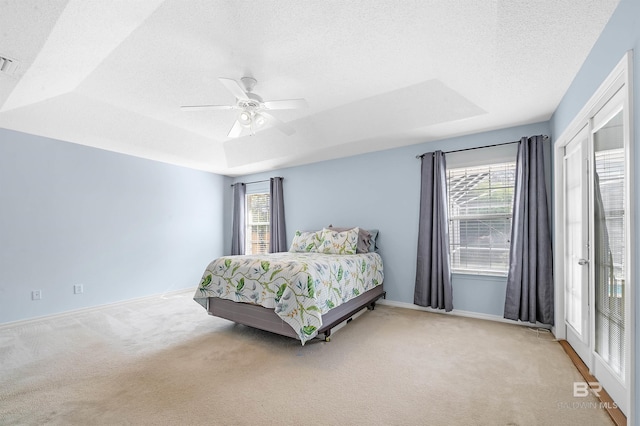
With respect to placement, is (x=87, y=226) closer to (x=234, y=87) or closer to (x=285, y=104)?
(x=234, y=87)

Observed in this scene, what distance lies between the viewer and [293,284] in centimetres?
255

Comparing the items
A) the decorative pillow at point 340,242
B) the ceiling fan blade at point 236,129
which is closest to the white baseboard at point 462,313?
the decorative pillow at point 340,242

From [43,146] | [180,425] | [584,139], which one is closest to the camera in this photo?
[180,425]

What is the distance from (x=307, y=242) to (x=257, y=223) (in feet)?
6.43

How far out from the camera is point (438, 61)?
2383 millimetres

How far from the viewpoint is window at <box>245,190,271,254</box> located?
18.7 ft

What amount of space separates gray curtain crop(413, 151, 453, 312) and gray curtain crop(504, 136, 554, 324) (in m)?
0.69

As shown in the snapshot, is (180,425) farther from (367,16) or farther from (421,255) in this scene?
(421,255)

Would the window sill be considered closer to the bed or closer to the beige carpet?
the beige carpet

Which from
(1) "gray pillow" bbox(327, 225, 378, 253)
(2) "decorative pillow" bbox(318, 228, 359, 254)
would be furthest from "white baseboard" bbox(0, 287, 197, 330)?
(1) "gray pillow" bbox(327, 225, 378, 253)

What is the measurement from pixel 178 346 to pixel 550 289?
3923 millimetres

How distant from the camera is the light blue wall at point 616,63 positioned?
132 centimetres

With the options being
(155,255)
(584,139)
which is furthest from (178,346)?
(584,139)

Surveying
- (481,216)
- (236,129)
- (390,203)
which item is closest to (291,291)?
(236,129)
